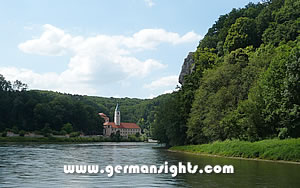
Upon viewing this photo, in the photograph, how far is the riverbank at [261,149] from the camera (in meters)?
41.6

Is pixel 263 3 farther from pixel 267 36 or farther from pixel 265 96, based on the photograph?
pixel 265 96

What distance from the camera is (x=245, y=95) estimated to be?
61.8 metres

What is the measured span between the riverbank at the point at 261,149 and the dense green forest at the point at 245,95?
2.67 m

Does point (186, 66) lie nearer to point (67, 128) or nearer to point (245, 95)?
point (245, 95)

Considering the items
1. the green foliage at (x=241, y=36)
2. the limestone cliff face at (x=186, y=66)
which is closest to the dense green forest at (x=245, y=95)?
the green foliage at (x=241, y=36)

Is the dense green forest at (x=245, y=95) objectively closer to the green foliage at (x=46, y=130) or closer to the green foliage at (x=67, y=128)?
the green foliage at (x=46, y=130)

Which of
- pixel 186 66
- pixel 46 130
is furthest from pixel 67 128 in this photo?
pixel 186 66

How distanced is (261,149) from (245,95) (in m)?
17.0

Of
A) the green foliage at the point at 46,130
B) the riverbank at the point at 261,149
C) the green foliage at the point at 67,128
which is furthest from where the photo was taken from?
the green foliage at the point at 67,128

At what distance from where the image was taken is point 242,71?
206 ft

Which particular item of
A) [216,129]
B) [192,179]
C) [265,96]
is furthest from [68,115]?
[192,179]

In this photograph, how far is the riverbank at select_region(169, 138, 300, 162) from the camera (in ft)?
137

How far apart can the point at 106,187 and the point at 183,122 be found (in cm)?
5630

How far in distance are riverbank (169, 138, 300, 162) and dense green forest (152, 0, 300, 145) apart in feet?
8.75
